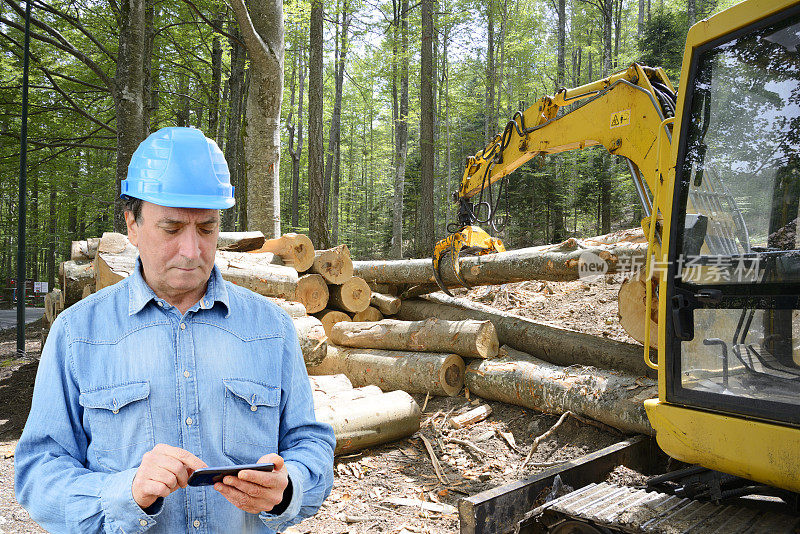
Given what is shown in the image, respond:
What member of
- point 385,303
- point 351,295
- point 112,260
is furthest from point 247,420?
point 385,303

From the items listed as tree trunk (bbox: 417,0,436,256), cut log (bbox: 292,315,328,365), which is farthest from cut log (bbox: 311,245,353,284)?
tree trunk (bbox: 417,0,436,256)

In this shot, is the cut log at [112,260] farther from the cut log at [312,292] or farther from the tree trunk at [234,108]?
the tree trunk at [234,108]

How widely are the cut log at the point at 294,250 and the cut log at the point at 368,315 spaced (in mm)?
1142

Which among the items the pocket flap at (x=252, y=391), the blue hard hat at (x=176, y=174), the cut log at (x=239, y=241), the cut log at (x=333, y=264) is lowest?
the pocket flap at (x=252, y=391)

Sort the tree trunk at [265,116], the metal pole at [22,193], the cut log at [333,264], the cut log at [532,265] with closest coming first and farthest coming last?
the cut log at [532,265], the cut log at [333,264], the tree trunk at [265,116], the metal pole at [22,193]

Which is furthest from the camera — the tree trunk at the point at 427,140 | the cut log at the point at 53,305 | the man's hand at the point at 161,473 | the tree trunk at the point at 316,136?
the tree trunk at the point at 427,140

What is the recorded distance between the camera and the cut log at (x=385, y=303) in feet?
27.8

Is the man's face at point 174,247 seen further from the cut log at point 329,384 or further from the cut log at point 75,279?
the cut log at point 75,279

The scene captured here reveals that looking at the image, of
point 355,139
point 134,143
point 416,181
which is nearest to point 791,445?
point 134,143

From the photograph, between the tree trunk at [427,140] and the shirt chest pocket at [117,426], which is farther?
the tree trunk at [427,140]

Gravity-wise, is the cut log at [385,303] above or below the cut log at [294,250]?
below

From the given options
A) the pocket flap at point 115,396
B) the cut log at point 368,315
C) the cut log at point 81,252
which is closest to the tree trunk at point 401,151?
the cut log at point 368,315

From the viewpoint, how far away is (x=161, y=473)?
4.33 feet

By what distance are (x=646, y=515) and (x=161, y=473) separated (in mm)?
2688
